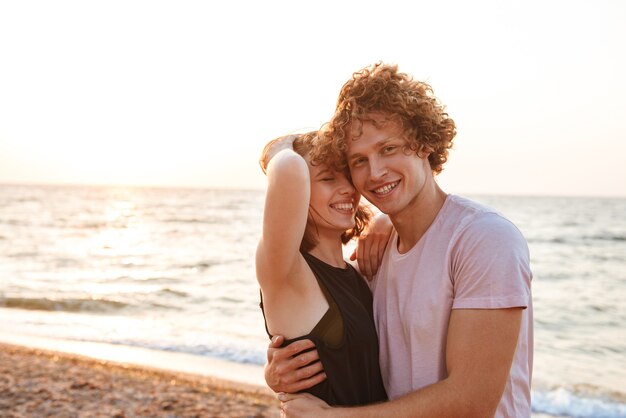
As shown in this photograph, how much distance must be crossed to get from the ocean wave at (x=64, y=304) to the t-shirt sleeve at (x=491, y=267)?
11814mm

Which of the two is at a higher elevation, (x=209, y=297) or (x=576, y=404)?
(x=576, y=404)

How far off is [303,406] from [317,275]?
0.59m

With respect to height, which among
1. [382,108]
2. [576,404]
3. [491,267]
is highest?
[382,108]

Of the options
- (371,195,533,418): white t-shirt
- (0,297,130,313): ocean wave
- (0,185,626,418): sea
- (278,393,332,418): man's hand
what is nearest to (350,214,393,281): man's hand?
(371,195,533,418): white t-shirt

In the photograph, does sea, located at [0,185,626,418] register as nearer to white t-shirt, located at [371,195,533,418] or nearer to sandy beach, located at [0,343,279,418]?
sandy beach, located at [0,343,279,418]

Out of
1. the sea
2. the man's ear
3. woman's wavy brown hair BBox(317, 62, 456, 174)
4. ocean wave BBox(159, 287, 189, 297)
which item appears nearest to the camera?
woman's wavy brown hair BBox(317, 62, 456, 174)

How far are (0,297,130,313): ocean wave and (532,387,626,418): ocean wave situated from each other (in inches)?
353

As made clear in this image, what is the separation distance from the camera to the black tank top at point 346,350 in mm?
2805

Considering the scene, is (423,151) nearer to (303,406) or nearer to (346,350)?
(346,350)

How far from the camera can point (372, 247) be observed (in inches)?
130

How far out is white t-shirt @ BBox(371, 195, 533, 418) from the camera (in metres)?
2.43

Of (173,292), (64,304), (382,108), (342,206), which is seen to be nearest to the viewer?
(382,108)

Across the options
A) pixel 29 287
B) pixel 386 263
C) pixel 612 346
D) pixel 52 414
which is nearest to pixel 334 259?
pixel 386 263

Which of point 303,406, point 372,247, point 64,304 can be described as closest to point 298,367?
point 303,406
